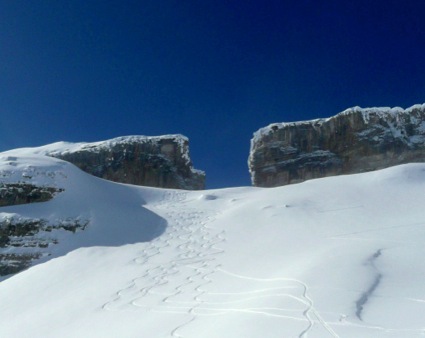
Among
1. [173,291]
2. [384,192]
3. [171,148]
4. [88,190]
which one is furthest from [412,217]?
[171,148]

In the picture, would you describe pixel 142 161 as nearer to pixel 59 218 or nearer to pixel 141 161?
pixel 141 161

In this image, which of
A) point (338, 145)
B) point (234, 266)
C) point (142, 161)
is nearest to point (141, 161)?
point (142, 161)

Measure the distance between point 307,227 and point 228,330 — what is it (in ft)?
22.9

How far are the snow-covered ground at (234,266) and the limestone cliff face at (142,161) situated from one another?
3424 centimetres

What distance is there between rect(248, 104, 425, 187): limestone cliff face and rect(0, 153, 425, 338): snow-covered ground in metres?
39.1

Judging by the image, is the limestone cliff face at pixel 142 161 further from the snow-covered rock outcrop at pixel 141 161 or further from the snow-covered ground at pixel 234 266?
the snow-covered ground at pixel 234 266

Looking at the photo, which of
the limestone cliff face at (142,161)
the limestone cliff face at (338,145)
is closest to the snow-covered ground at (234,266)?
the limestone cliff face at (142,161)

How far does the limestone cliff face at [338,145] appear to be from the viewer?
2089 inches

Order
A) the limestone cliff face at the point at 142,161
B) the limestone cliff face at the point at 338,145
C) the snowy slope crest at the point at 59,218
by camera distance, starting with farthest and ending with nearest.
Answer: the limestone cliff face at the point at 338,145
the limestone cliff face at the point at 142,161
the snowy slope crest at the point at 59,218

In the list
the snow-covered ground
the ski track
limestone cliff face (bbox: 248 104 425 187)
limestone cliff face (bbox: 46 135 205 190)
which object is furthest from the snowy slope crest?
limestone cliff face (bbox: 248 104 425 187)

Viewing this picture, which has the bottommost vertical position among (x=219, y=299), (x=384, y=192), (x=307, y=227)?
(x=219, y=299)

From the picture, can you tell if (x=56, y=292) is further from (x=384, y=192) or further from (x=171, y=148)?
(x=171, y=148)

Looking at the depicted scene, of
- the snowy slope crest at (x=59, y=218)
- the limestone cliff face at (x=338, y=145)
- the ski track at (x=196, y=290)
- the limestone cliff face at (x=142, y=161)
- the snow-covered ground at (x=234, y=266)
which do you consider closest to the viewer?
the snow-covered ground at (x=234, y=266)

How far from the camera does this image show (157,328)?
4.64 metres
